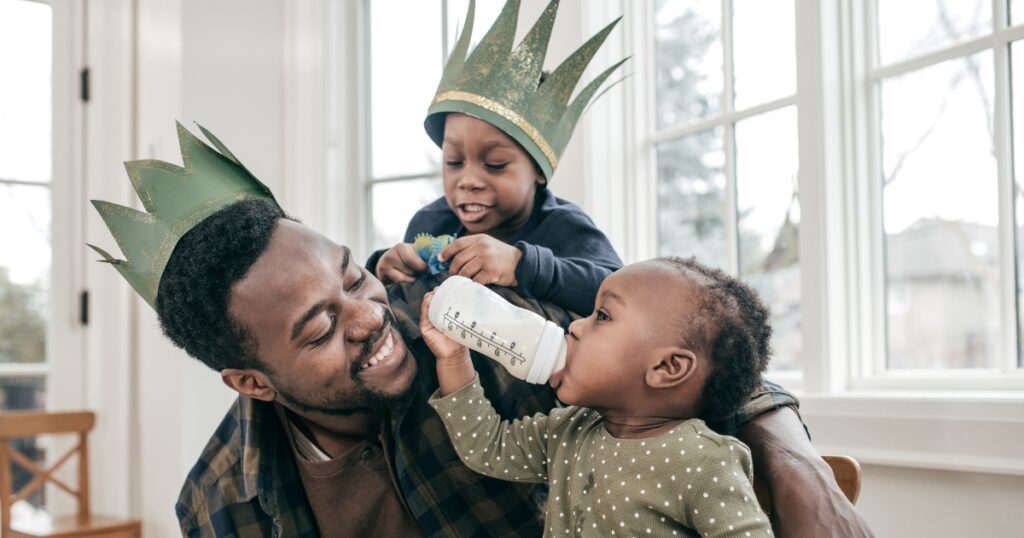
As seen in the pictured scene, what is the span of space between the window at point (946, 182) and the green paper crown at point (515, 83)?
78cm

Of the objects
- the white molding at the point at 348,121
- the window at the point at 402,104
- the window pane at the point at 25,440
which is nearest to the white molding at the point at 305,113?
the white molding at the point at 348,121

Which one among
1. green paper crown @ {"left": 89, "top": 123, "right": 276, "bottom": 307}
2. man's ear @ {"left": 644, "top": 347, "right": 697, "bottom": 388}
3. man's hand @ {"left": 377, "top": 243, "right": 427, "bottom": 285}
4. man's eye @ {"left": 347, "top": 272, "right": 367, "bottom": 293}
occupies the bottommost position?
man's ear @ {"left": 644, "top": 347, "right": 697, "bottom": 388}

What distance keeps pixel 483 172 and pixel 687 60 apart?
1.21m

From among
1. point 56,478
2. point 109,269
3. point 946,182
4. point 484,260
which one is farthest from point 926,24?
point 56,478

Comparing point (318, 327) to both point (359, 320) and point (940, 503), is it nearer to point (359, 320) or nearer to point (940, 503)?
point (359, 320)

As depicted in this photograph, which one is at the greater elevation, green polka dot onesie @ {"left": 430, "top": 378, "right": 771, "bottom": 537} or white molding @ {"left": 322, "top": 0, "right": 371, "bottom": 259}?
white molding @ {"left": 322, "top": 0, "right": 371, "bottom": 259}

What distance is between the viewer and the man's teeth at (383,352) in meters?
1.31

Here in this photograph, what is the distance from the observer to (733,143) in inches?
97.3

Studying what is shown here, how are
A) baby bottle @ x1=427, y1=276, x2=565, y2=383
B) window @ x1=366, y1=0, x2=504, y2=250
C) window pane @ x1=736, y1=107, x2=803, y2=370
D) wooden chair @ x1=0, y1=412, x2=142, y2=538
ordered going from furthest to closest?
1. window @ x1=366, y1=0, x2=504, y2=250
2. wooden chair @ x1=0, y1=412, x2=142, y2=538
3. window pane @ x1=736, y1=107, x2=803, y2=370
4. baby bottle @ x1=427, y1=276, x2=565, y2=383

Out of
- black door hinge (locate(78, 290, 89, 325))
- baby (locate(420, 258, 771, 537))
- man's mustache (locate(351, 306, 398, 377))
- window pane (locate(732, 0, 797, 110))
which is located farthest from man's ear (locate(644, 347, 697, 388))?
black door hinge (locate(78, 290, 89, 325))

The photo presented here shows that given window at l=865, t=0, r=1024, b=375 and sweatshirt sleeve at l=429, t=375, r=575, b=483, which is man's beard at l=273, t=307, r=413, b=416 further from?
window at l=865, t=0, r=1024, b=375

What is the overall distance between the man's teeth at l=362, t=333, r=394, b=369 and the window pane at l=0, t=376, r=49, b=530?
2.81 metres

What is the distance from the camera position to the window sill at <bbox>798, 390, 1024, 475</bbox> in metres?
1.67

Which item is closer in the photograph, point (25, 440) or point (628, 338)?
point (628, 338)
